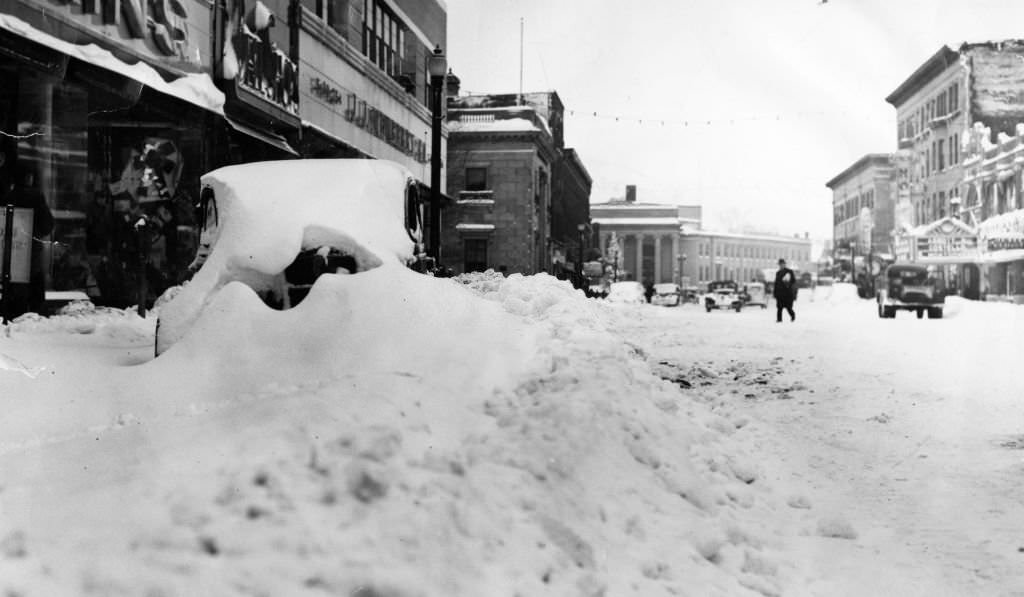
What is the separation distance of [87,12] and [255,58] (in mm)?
5163

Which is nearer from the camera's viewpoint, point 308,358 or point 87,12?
point 308,358

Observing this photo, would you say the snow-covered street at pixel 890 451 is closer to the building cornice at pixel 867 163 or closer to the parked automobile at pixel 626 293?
the parked automobile at pixel 626 293

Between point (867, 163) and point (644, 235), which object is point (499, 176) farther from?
point (644, 235)

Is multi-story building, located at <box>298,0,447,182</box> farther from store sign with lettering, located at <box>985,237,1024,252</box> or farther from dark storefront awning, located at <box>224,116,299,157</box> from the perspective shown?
store sign with lettering, located at <box>985,237,1024,252</box>

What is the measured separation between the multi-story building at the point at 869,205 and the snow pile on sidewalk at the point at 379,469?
77653 mm

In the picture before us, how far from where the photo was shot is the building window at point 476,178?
42000 millimetres

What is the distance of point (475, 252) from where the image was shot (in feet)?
112

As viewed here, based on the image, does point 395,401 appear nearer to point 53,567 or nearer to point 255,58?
point 53,567

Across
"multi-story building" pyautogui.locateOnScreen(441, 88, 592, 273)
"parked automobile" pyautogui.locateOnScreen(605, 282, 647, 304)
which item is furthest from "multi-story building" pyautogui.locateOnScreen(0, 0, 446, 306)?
"parked automobile" pyautogui.locateOnScreen(605, 282, 647, 304)

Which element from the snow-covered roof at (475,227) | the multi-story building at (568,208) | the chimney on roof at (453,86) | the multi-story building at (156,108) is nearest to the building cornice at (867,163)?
the multi-story building at (568,208)

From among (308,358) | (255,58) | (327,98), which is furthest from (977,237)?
(308,358)

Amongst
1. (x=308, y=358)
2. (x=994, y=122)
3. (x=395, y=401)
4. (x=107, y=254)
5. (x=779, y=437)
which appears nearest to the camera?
(x=395, y=401)

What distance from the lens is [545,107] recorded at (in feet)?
149

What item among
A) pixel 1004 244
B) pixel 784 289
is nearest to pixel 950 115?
pixel 1004 244
